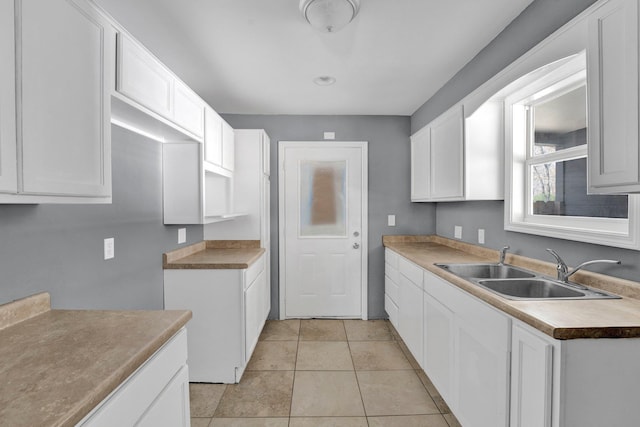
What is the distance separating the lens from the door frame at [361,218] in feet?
11.8

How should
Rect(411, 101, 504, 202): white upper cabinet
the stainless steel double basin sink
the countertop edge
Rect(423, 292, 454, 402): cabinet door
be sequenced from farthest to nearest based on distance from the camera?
Rect(411, 101, 504, 202): white upper cabinet → Rect(423, 292, 454, 402): cabinet door → the stainless steel double basin sink → the countertop edge

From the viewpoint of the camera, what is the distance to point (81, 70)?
3.63 feet

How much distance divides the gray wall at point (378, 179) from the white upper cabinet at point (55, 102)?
246 centimetres

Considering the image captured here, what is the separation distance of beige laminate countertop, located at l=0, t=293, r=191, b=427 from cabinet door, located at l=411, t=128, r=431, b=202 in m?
2.50

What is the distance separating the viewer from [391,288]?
10.7ft

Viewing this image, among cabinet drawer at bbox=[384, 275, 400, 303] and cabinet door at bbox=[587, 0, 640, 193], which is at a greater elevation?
cabinet door at bbox=[587, 0, 640, 193]

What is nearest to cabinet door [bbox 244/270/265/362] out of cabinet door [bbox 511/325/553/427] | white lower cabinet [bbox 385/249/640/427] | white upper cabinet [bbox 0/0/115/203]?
white lower cabinet [bbox 385/249/640/427]

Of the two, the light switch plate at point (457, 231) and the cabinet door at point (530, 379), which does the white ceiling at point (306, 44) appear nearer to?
the light switch plate at point (457, 231)

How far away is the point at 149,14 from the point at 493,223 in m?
2.70

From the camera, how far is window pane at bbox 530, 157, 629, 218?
151cm

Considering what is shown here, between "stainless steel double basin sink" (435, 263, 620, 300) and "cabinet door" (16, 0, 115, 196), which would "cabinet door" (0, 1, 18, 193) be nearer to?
"cabinet door" (16, 0, 115, 196)

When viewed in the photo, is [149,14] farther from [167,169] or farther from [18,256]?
[18,256]

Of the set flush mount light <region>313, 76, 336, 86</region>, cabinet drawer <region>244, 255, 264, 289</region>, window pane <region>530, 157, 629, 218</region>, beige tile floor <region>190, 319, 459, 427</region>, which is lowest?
beige tile floor <region>190, 319, 459, 427</region>

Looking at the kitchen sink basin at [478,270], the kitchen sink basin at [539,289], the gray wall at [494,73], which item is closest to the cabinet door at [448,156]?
the gray wall at [494,73]
